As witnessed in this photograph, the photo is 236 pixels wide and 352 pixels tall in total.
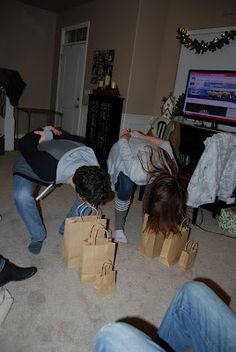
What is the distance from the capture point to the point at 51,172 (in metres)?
1.63

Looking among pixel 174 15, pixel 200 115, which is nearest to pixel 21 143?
pixel 200 115

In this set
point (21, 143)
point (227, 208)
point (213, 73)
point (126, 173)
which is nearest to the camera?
point (21, 143)

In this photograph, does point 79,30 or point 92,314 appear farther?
point 79,30

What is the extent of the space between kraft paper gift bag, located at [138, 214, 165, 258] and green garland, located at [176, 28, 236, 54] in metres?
2.43

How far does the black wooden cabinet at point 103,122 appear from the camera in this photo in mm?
3834

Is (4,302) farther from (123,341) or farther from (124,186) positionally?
(124,186)

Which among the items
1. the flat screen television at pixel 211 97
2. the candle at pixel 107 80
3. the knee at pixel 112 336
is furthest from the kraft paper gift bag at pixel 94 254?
the candle at pixel 107 80

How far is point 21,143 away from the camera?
5.74 ft

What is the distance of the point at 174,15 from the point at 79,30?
1847 millimetres

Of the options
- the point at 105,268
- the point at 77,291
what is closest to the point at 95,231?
the point at 105,268

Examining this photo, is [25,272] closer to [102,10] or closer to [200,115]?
[200,115]

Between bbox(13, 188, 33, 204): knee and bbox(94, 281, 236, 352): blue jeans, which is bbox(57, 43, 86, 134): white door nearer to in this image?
bbox(13, 188, 33, 204): knee

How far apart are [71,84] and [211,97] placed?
9.06 ft

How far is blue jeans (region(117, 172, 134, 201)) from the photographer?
2.04m
